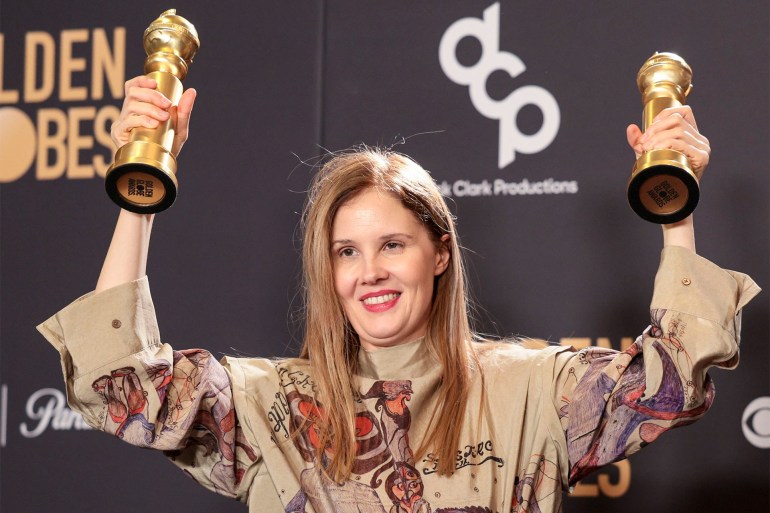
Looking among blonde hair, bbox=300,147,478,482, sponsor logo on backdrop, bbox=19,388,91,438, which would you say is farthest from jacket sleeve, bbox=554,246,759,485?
sponsor logo on backdrop, bbox=19,388,91,438

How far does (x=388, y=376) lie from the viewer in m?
1.89

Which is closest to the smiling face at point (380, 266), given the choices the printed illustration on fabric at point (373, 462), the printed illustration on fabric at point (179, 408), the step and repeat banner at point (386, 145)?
the printed illustration on fabric at point (373, 462)

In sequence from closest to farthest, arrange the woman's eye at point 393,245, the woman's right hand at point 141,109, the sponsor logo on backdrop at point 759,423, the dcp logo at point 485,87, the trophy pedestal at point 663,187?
the trophy pedestal at point 663,187
the woman's right hand at point 141,109
the woman's eye at point 393,245
the sponsor logo on backdrop at point 759,423
the dcp logo at point 485,87

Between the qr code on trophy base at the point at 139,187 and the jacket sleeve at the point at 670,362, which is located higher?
the qr code on trophy base at the point at 139,187

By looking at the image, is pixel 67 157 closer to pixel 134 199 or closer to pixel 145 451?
pixel 145 451

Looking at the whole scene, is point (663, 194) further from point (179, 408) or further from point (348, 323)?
point (179, 408)

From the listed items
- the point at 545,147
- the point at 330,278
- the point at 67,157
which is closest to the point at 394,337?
the point at 330,278

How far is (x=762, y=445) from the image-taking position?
2197mm

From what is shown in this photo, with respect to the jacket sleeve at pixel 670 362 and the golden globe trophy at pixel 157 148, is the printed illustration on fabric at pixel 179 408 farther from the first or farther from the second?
the jacket sleeve at pixel 670 362

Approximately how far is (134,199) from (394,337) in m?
0.50

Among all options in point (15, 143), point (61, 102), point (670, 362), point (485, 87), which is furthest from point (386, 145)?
point (670, 362)

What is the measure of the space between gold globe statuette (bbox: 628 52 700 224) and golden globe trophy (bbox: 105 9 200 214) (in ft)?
2.12

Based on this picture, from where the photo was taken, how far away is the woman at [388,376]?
1.60 m

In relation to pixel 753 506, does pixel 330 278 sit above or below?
above
